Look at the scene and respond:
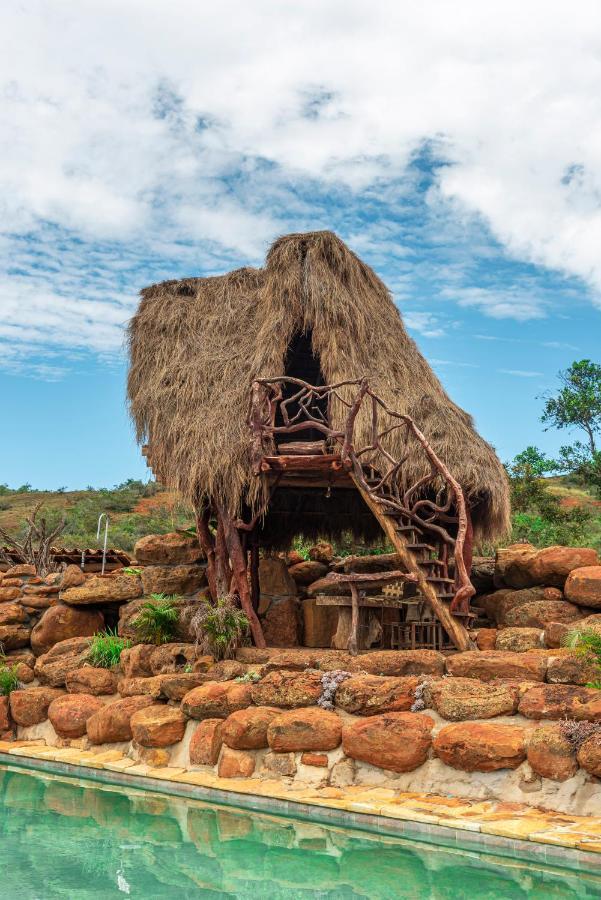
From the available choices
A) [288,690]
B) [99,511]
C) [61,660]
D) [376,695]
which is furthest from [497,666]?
[99,511]

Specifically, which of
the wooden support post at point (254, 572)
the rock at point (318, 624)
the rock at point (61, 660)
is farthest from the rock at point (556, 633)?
the rock at point (61, 660)

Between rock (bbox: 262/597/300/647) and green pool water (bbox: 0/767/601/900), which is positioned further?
rock (bbox: 262/597/300/647)

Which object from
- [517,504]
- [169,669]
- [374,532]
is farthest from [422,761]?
[517,504]

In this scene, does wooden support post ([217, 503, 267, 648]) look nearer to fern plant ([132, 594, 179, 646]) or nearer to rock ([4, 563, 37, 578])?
fern plant ([132, 594, 179, 646])

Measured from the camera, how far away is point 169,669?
962 cm

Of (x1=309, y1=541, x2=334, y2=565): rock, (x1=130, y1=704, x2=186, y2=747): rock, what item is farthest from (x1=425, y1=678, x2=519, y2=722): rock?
(x1=309, y1=541, x2=334, y2=565): rock

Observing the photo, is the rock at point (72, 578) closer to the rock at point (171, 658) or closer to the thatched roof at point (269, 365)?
the thatched roof at point (269, 365)

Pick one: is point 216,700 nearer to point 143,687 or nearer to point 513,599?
point 143,687

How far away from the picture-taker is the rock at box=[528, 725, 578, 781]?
20.9ft

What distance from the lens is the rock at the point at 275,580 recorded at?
12.4 m

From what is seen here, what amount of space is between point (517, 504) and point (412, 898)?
14.6 meters

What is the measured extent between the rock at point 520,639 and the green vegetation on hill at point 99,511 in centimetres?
1637

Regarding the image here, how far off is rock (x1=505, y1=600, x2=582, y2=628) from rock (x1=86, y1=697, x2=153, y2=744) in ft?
14.1

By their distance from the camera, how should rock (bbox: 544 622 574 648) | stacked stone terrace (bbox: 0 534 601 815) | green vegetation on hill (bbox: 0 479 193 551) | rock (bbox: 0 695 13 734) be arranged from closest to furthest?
stacked stone terrace (bbox: 0 534 601 815) → rock (bbox: 544 622 574 648) → rock (bbox: 0 695 13 734) → green vegetation on hill (bbox: 0 479 193 551)
